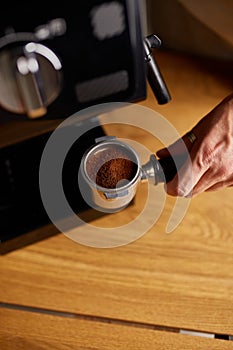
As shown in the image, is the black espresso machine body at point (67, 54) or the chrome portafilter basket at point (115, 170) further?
the chrome portafilter basket at point (115, 170)

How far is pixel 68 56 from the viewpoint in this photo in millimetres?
517

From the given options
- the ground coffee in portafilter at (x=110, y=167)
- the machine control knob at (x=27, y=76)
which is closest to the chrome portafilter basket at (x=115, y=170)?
the ground coffee in portafilter at (x=110, y=167)

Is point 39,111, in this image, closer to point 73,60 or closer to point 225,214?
point 73,60

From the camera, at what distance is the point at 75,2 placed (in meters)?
0.48

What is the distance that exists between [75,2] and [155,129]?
0.36 meters

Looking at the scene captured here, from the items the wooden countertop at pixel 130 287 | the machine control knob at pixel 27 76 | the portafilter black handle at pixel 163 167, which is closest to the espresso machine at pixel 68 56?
the machine control knob at pixel 27 76

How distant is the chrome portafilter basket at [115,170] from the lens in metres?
0.64

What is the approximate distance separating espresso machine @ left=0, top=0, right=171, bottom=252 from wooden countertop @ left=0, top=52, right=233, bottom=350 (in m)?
0.23

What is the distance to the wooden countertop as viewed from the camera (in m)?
0.68

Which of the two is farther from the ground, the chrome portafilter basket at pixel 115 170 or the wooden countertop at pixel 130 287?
the chrome portafilter basket at pixel 115 170

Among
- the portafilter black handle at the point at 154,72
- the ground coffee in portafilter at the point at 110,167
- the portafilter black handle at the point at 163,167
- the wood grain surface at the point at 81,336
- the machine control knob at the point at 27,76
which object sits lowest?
the wood grain surface at the point at 81,336

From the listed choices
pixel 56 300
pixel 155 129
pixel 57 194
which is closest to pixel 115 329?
pixel 56 300

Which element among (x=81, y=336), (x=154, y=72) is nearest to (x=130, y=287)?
(x=81, y=336)

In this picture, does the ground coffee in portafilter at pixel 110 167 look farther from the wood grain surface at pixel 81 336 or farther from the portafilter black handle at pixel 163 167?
the wood grain surface at pixel 81 336
